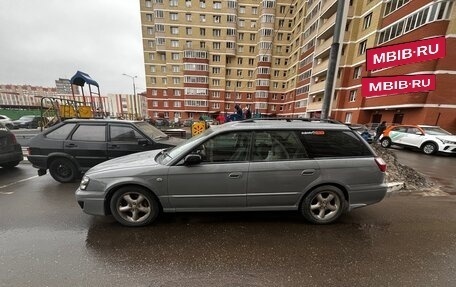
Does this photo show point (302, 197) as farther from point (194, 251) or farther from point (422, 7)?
point (422, 7)

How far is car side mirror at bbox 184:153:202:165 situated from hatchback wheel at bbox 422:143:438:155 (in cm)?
1243

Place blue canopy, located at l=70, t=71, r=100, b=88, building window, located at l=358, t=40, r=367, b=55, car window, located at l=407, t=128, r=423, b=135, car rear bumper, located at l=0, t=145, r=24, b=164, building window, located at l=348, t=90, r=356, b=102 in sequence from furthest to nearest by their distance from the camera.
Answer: building window, located at l=348, t=90, r=356, b=102
building window, located at l=358, t=40, r=367, b=55
blue canopy, located at l=70, t=71, r=100, b=88
car window, located at l=407, t=128, r=423, b=135
car rear bumper, located at l=0, t=145, r=24, b=164

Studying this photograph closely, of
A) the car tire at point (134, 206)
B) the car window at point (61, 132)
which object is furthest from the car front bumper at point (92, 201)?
the car window at point (61, 132)

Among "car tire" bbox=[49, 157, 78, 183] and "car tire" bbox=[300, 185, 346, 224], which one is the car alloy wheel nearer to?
"car tire" bbox=[300, 185, 346, 224]

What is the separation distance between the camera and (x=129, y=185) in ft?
10.2

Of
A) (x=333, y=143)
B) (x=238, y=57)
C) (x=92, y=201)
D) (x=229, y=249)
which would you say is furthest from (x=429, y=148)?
(x=238, y=57)

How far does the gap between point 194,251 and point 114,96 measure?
10890 cm

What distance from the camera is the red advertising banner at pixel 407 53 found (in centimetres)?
549

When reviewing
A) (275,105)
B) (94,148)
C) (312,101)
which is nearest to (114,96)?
(275,105)

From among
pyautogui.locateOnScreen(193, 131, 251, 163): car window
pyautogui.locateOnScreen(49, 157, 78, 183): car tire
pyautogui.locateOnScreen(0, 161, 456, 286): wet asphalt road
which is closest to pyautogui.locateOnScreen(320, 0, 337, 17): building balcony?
pyautogui.locateOnScreen(0, 161, 456, 286): wet asphalt road

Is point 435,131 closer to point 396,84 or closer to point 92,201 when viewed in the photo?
point 396,84

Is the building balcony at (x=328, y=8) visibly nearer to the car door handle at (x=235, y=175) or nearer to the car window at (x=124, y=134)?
the car window at (x=124, y=134)

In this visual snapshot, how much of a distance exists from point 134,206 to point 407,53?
25.4 ft

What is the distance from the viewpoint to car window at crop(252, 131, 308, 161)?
10.3 ft
